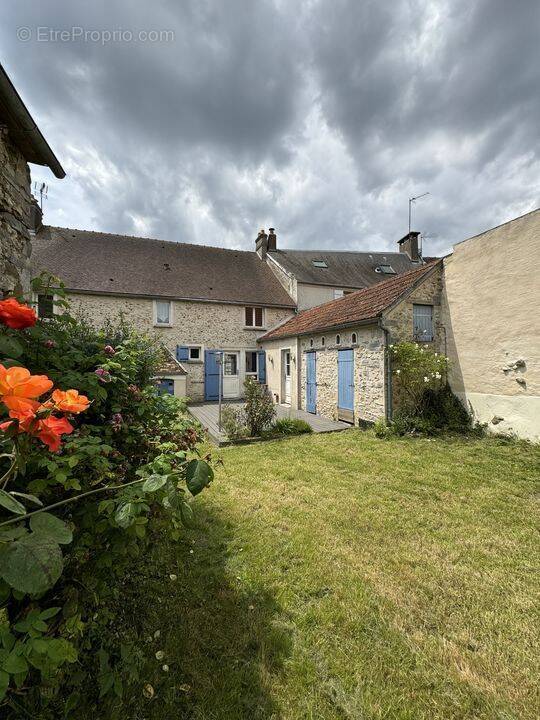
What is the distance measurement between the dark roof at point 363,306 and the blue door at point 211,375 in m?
4.01

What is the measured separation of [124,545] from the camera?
1.50 metres

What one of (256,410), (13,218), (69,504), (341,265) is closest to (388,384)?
(256,410)

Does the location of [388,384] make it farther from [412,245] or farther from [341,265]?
[412,245]

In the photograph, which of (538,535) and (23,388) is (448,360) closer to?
(538,535)

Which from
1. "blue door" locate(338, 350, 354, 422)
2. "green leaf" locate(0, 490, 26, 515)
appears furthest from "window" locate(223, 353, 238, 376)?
"green leaf" locate(0, 490, 26, 515)

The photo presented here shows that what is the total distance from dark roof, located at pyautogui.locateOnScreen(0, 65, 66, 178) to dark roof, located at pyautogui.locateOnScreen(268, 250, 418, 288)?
14349 millimetres

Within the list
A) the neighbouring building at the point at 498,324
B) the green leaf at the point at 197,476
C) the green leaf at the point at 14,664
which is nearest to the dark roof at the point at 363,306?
the neighbouring building at the point at 498,324

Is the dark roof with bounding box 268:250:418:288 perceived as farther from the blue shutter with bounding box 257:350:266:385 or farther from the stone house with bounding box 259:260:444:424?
the stone house with bounding box 259:260:444:424

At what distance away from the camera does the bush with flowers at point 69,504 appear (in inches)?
37.5

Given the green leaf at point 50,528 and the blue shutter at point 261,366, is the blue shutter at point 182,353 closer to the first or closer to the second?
the blue shutter at point 261,366

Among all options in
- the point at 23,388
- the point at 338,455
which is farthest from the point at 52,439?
the point at 338,455

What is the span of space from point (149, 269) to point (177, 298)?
2.82 m

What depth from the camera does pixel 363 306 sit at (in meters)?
9.91

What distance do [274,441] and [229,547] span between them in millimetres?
4486
